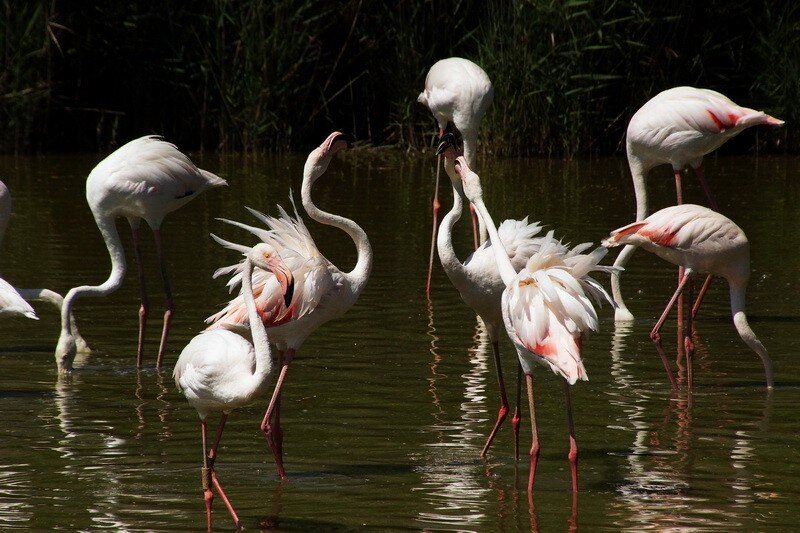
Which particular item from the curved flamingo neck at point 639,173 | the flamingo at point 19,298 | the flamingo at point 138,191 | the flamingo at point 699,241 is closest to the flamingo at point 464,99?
the curved flamingo neck at point 639,173

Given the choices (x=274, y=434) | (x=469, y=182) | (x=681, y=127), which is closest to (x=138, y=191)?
(x=469, y=182)

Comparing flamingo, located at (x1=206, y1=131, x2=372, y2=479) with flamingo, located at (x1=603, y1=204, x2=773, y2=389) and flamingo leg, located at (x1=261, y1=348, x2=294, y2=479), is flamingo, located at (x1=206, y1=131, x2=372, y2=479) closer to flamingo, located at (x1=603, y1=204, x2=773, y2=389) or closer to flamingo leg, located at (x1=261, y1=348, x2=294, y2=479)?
flamingo leg, located at (x1=261, y1=348, x2=294, y2=479)

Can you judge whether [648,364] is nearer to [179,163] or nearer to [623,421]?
[623,421]

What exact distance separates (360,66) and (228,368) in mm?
13893

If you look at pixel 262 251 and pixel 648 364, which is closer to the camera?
pixel 262 251

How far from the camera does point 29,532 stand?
15.1ft

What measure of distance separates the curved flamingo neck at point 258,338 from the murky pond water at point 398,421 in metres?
0.54

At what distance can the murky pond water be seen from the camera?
4.88 meters

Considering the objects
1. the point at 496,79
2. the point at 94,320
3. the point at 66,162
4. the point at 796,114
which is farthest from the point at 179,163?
the point at 796,114

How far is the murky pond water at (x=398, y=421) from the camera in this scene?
4.88 metres

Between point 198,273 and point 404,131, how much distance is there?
8.80 meters

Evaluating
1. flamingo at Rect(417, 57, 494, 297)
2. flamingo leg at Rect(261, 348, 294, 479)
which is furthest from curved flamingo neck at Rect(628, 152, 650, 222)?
flamingo leg at Rect(261, 348, 294, 479)

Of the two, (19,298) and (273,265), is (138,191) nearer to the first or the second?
(19,298)

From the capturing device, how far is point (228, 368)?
4.85 metres
